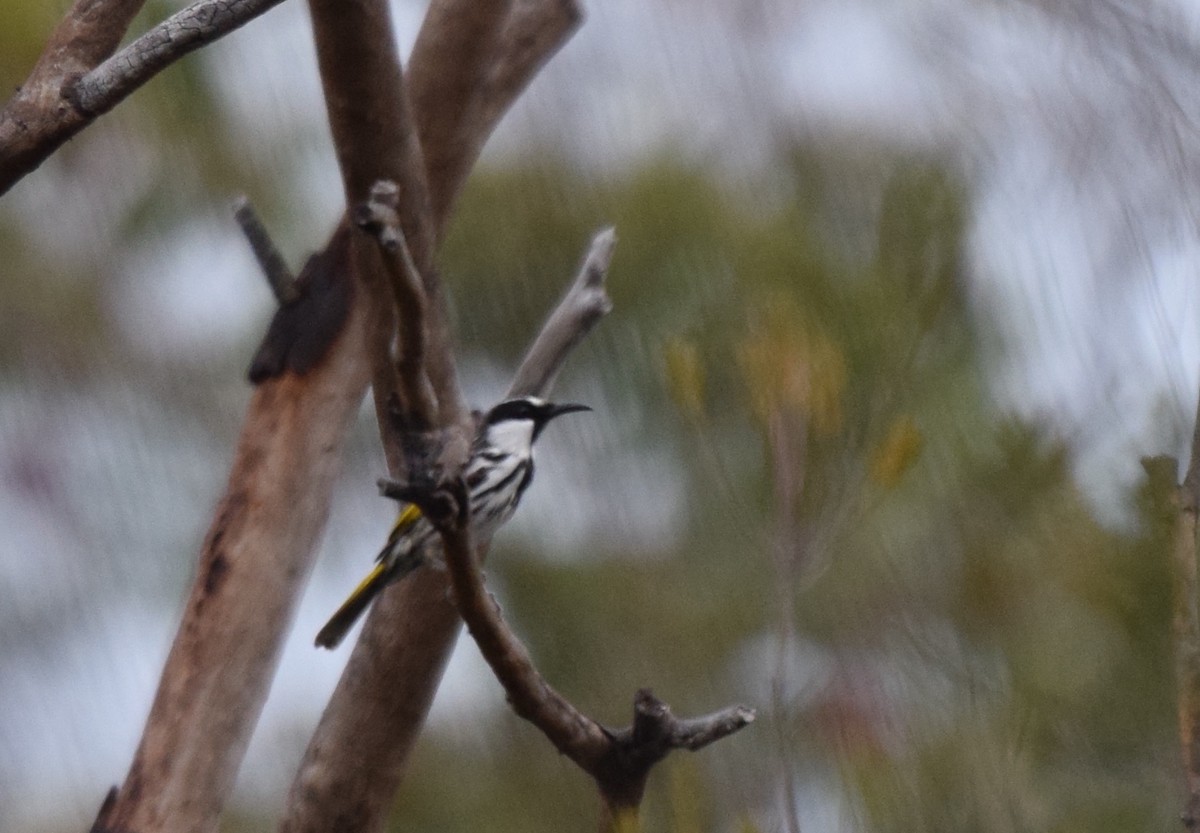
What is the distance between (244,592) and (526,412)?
0.48m

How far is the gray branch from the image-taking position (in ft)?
5.29

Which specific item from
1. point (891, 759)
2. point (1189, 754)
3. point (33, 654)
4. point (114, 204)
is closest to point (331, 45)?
point (891, 759)

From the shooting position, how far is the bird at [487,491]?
2.26 m

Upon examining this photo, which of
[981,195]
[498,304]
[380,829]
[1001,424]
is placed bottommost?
[380,829]

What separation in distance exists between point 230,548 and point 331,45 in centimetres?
86

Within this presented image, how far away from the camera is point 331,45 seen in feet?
5.88

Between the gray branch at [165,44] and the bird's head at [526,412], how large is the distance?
81 centimetres

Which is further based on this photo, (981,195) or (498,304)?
(498,304)

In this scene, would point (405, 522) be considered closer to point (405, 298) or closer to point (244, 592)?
point (244, 592)

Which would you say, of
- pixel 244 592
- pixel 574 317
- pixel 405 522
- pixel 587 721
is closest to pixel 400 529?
pixel 405 522

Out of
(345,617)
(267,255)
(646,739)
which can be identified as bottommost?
(646,739)

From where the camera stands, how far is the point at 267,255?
7.66ft

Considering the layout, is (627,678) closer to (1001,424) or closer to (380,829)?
(380,829)

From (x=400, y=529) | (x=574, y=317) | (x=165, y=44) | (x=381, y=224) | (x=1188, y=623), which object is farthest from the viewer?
(x=400, y=529)
